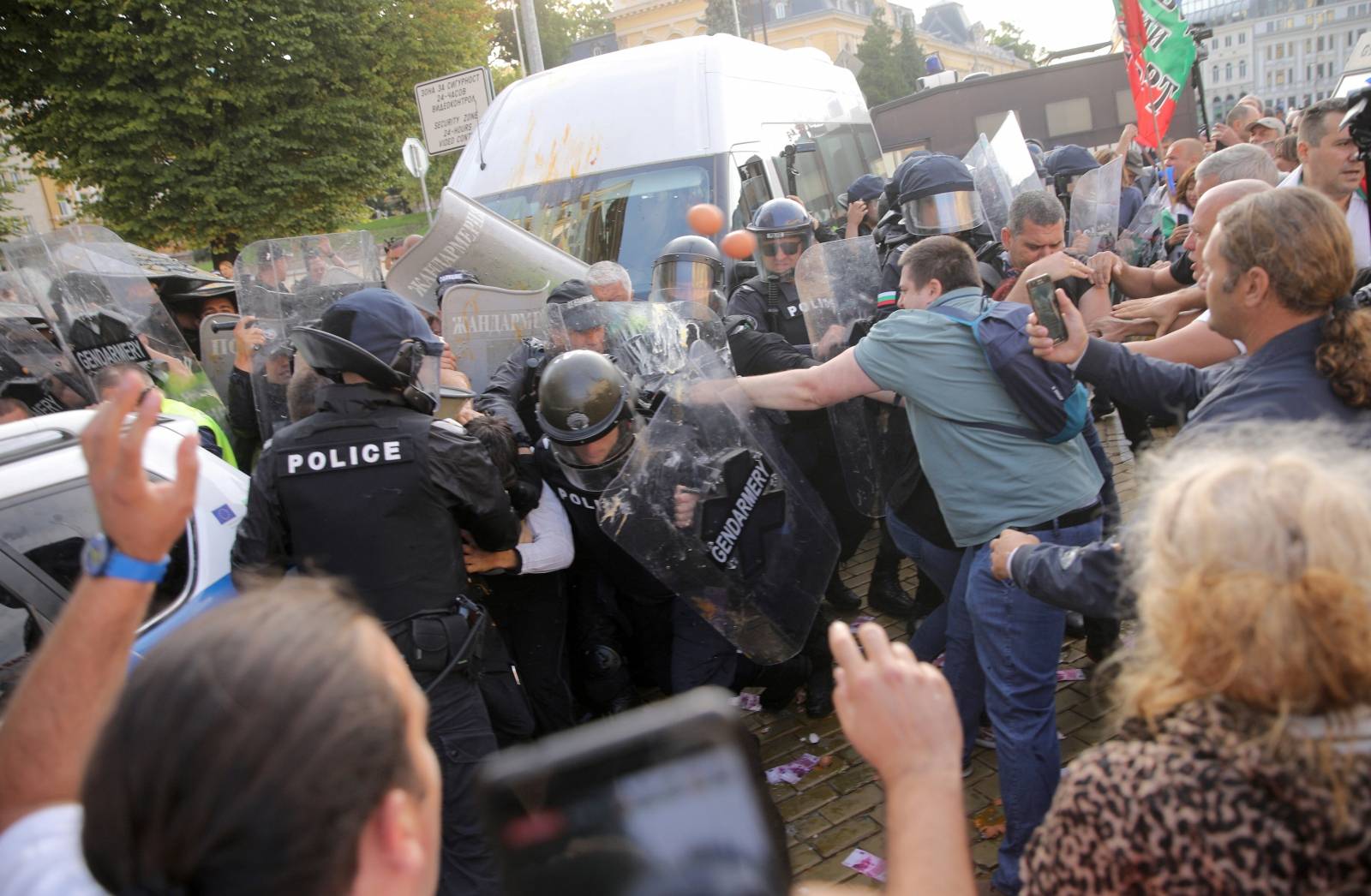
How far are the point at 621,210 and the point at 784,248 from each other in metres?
1.98

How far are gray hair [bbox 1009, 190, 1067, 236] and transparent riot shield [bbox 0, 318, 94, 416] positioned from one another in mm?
4408

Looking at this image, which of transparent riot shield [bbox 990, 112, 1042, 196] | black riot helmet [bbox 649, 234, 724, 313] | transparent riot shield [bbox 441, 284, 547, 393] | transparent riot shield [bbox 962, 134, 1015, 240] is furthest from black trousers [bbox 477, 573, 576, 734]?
transparent riot shield [bbox 990, 112, 1042, 196]

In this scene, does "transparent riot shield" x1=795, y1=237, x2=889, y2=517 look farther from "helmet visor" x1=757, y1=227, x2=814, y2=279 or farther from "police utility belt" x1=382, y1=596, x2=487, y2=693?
"police utility belt" x1=382, y1=596, x2=487, y2=693

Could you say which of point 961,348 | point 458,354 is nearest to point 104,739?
point 961,348

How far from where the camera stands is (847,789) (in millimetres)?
3686

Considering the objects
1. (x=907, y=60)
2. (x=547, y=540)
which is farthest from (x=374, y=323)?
(x=907, y=60)

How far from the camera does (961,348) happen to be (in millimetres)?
2902

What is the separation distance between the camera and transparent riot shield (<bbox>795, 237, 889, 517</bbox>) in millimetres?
4270

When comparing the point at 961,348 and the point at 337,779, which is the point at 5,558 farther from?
the point at 961,348

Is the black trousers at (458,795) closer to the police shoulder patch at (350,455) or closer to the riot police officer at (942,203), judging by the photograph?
the police shoulder patch at (350,455)

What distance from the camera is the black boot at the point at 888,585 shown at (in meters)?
4.96

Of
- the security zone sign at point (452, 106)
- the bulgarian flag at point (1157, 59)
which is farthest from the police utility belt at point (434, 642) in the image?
the security zone sign at point (452, 106)

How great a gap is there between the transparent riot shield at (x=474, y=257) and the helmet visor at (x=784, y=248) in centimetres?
94

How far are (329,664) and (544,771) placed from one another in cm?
27
